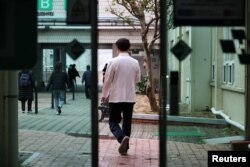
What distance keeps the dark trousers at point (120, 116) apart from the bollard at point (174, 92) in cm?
359

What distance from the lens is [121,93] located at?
358 inches

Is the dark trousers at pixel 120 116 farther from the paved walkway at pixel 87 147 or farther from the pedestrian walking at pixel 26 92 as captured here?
the pedestrian walking at pixel 26 92

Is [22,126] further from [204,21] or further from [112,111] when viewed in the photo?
[204,21]

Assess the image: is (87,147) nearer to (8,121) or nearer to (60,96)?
(8,121)

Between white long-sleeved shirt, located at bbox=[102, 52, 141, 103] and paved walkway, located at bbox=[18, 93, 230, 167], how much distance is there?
1.65 feet

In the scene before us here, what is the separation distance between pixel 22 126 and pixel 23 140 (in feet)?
9.49

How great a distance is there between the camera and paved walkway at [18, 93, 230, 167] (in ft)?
28.0

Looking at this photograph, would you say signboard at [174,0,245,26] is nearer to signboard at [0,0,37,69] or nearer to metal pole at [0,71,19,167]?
signboard at [0,0,37,69]

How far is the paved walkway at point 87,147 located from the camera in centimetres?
855

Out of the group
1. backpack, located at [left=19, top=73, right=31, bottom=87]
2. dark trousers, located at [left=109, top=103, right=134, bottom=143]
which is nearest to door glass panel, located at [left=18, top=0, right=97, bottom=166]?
backpack, located at [left=19, top=73, right=31, bottom=87]

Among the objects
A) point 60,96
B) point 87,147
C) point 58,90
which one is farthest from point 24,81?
point 87,147

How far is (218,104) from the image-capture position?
1421 cm

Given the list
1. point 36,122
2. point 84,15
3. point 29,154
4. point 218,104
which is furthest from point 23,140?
point 84,15

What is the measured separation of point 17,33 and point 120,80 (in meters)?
4.50
